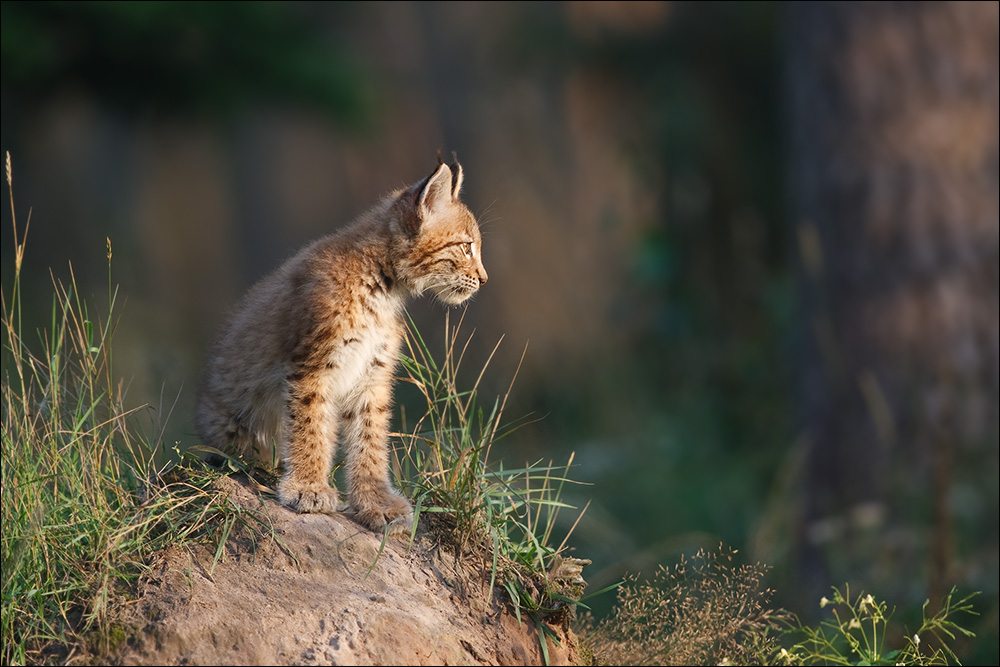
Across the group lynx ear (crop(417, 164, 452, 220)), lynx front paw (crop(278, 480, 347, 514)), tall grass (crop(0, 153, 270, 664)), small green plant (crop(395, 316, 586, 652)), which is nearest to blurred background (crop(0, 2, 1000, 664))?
small green plant (crop(395, 316, 586, 652))

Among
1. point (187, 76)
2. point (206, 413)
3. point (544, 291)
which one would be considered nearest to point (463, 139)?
point (544, 291)

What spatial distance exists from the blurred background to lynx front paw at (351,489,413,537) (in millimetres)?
593

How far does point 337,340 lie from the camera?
13.7 feet

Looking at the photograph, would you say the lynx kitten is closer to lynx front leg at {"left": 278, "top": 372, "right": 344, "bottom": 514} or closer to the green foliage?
lynx front leg at {"left": 278, "top": 372, "right": 344, "bottom": 514}

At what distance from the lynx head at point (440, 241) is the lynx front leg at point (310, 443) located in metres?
0.61

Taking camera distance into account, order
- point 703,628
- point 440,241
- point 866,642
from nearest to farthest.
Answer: point 866,642 < point 703,628 < point 440,241

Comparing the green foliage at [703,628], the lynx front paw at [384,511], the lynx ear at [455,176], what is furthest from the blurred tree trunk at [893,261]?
the lynx front paw at [384,511]

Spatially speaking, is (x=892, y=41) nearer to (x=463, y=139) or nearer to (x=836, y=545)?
(x=836, y=545)

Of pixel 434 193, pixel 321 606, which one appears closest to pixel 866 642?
pixel 321 606

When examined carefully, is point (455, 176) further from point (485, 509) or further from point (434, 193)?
point (485, 509)

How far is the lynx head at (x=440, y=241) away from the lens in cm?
442

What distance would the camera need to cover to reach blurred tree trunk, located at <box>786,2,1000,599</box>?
7250 millimetres

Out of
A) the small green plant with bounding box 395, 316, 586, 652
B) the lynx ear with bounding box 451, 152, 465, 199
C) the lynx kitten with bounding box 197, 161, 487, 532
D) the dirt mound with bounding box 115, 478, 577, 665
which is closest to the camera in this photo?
the dirt mound with bounding box 115, 478, 577, 665

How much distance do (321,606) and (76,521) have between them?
86cm
